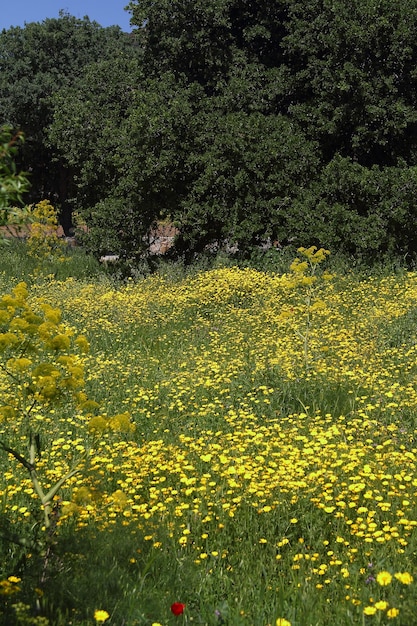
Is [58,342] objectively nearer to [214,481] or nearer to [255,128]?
[214,481]

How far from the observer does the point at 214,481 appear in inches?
163

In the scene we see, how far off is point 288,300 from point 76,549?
7.84 m

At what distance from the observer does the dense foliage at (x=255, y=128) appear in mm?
12867

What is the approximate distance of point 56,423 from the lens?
5.99 meters

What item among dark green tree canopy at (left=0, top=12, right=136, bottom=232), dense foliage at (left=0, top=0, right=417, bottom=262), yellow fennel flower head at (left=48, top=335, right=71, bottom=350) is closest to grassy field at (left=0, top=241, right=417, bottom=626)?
yellow fennel flower head at (left=48, top=335, right=71, bottom=350)

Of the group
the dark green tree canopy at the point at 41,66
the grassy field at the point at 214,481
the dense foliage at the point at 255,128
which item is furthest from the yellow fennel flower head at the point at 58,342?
the dark green tree canopy at the point at 41,66

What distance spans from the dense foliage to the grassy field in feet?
17.2

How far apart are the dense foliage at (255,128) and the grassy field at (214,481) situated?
17.2 feet

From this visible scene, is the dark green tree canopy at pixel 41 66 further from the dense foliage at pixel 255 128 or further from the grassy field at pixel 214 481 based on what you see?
the grassy field at pixel 214 481

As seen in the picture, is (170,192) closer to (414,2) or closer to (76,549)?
(414,2)

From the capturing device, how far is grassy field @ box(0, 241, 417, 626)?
118 inches

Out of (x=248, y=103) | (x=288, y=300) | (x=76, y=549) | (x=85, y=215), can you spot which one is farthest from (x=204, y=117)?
(x=76, y=549)

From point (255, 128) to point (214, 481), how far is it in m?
10.6

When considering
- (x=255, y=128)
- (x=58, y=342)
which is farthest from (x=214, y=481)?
(x=255, y=128)
